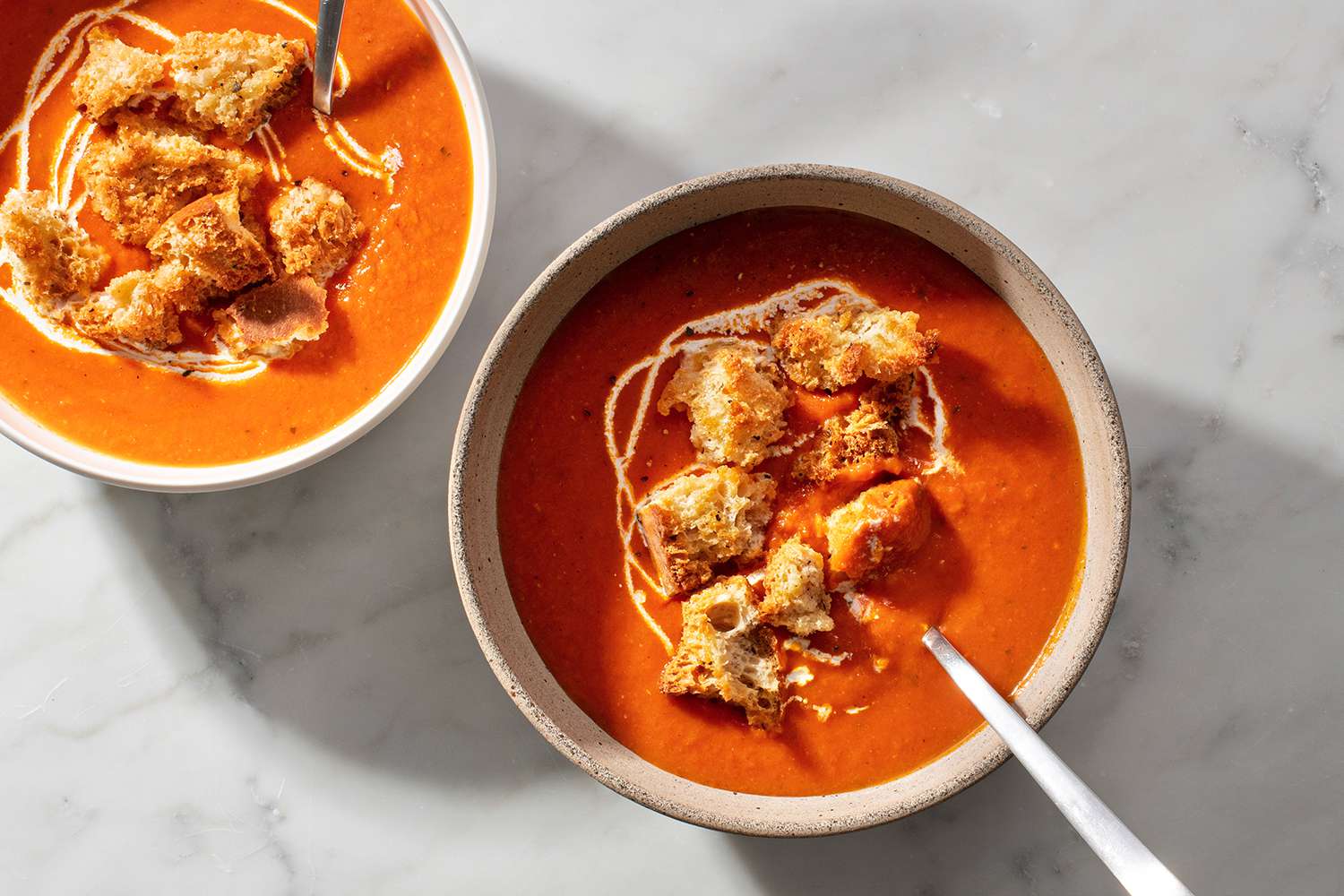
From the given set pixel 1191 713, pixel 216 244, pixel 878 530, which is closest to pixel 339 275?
pixel 216 244

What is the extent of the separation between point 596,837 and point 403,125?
6.27ft

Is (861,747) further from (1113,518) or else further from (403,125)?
(403,125)

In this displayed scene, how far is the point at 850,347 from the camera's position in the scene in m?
2.32

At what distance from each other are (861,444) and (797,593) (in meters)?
0.36

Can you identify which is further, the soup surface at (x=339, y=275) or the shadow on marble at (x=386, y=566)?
the shadow on marble at (x=386, y=566)

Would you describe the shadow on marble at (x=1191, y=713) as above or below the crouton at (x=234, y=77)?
below

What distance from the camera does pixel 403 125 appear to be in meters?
2.57

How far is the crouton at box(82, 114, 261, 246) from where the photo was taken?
2480mm

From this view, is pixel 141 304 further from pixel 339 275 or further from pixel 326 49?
pixel 326 49

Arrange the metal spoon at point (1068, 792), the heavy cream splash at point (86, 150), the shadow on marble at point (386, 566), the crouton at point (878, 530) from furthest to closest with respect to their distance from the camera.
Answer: the shadow on marble at point (386, 566), the heavy cream splash at point (86, 150), the crouton at point (878, 530), the metal spoon at point (1068, 792)

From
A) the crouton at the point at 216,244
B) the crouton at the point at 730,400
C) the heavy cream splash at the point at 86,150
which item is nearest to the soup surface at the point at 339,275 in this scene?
the heavy cream splash at the point at 86,150

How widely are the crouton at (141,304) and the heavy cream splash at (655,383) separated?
40.8 inches

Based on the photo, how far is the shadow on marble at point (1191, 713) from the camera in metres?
2.85

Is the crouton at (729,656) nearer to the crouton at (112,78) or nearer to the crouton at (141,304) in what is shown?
the crouton at (141,304)
